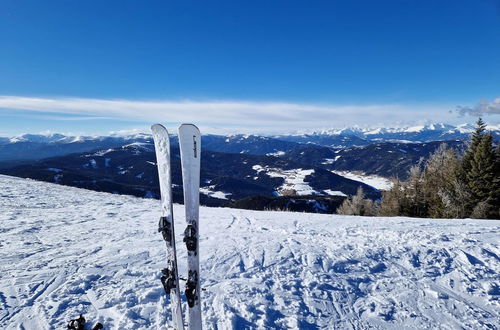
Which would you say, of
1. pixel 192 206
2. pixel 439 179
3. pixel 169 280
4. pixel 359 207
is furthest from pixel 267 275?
pixel 359 207

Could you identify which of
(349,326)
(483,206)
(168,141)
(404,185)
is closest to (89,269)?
(168,141)

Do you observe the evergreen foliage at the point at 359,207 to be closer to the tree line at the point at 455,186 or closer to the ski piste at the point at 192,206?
the tree line at the point at 455,186

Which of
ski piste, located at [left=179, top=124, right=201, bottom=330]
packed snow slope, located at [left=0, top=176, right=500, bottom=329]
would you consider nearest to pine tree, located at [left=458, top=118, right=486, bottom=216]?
packed snow slope, located at [left=0, top=176, right=500, bottom=329]

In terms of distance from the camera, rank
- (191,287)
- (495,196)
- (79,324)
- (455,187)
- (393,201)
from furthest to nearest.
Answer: (393,201)
(455,187)
(495,196)
(79,324)
(191,287)

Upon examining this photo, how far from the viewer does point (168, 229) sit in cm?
435

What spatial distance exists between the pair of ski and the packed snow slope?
1359 mm

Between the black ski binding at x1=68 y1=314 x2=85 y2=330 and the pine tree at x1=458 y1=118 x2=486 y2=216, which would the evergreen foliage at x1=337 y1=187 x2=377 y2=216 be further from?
the black ski binding at x1=68 y1=314 x2=85 y2=330

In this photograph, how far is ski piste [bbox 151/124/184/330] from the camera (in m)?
4.33

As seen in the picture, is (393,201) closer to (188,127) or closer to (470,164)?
(470,164)

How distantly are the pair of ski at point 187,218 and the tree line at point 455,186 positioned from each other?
99.9 feet

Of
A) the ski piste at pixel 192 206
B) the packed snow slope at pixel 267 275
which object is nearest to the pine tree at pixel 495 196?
the packed snow slope at pixel 267 275

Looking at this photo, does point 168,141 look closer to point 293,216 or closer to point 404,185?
point 293,216

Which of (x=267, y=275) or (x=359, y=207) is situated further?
(x=359, y=207)

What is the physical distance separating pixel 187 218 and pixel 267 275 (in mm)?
4011
